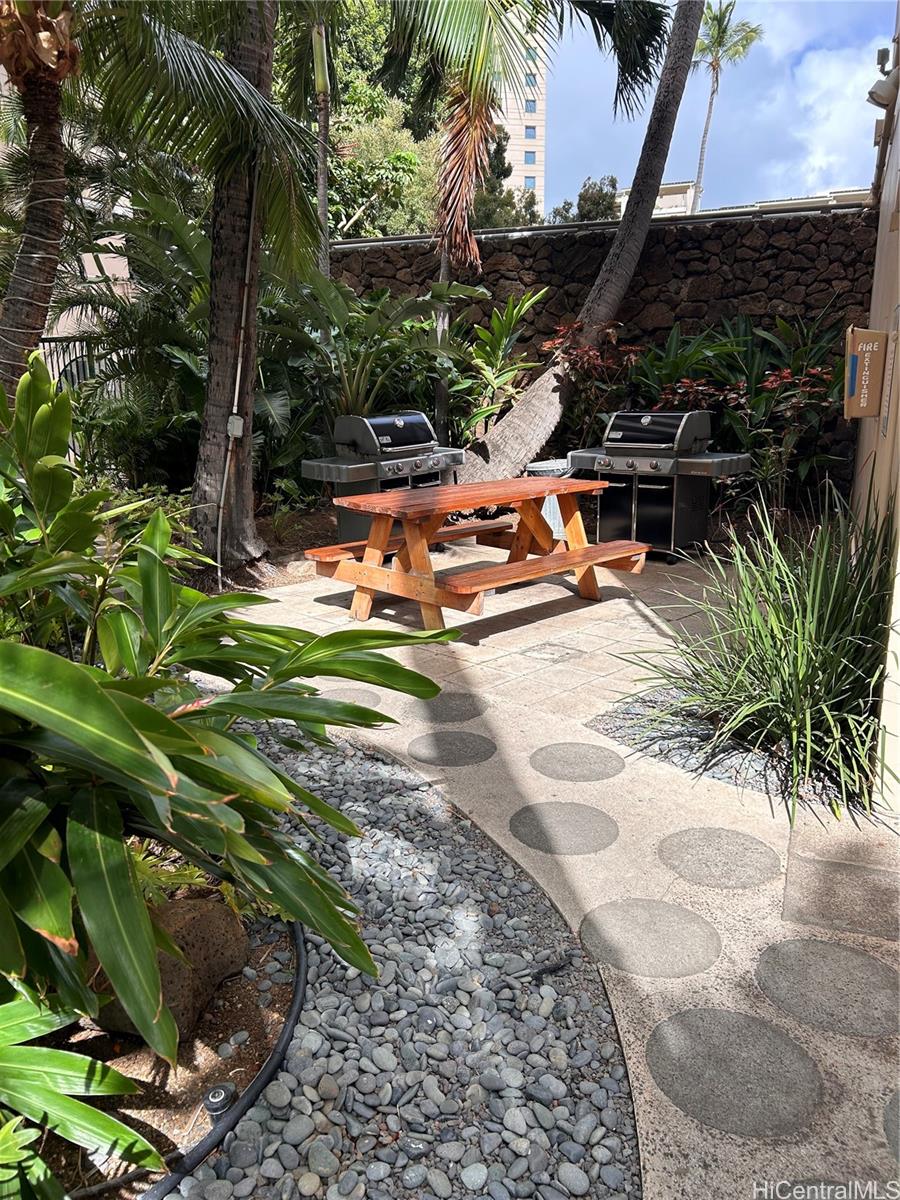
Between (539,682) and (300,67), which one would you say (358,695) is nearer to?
(539,682)

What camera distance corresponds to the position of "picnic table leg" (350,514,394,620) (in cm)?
539

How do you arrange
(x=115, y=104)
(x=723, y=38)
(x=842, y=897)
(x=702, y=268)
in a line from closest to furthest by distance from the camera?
(x=842, y=897), (x=115, y=104), (x=702, y=268), (x=723, y=38)

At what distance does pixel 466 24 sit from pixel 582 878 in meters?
5.98

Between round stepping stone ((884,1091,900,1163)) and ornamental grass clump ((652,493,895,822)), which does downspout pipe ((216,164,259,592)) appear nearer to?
ornamental grass clump ((652,493,895,822))

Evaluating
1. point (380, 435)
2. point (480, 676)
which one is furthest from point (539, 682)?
point (380, 435)

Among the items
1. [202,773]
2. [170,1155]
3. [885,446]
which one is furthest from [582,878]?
[885,446]

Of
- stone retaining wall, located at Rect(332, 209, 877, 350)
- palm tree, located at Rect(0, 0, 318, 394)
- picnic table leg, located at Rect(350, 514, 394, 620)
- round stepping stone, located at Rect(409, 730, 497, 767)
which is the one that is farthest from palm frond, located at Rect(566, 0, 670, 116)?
round stepping stone, located at Rect(409, 730, 497, 767)

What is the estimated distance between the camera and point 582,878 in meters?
2.62

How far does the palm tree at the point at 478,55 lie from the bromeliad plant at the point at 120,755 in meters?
5.53

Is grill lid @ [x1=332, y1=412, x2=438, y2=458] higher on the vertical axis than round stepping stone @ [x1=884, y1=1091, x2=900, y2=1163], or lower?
higher

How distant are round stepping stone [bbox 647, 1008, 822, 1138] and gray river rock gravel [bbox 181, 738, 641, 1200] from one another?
4.5 inches

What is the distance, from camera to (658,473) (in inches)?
272

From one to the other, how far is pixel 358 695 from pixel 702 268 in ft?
22.1

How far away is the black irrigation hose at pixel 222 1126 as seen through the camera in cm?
153
